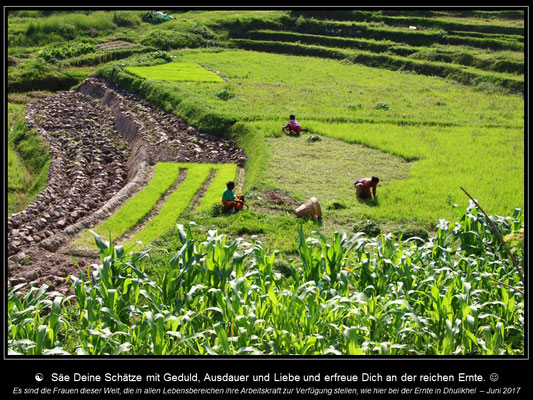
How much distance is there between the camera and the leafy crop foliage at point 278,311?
634 centimetres

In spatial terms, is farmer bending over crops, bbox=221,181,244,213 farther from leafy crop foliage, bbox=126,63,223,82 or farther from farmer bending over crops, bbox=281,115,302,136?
leafy crop foliage, bbox=126,63,223,82

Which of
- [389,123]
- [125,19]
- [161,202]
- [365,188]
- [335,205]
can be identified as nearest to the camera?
[335,205]

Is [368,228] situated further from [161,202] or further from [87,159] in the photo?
[87,159]

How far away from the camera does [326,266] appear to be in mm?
8070

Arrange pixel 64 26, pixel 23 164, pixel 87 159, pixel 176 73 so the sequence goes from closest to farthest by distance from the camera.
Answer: pixel 87 159, pixel 23 164, pixel 176 73, pixel 64 26

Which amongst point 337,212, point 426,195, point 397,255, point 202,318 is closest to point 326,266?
point 397,255

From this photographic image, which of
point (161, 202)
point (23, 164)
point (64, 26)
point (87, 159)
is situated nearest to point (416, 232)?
point (161, 202)

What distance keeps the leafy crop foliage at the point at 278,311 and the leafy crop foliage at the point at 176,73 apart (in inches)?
871

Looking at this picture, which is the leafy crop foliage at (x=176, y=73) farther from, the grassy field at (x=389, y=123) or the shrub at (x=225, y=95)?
the shrub at (x=225, y=95)

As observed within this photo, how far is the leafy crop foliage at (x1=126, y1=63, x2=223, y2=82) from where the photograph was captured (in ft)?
→ 95.3

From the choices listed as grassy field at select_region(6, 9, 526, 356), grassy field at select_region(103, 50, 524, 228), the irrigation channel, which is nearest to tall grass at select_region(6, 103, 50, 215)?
grassy field at select_region(6, 9, 526, 356)

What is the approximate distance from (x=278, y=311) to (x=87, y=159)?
590 inches

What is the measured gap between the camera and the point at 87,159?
2008 cm

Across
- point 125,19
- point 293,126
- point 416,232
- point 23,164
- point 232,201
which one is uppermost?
point 125,19
